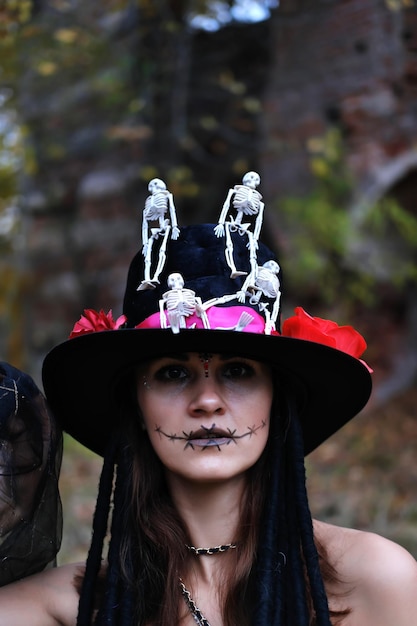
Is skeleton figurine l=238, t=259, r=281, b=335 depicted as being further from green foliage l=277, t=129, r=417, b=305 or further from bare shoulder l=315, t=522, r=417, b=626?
green foliage l=277, t=129, r=417, b=305

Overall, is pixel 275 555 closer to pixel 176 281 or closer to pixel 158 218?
pixel 176 281

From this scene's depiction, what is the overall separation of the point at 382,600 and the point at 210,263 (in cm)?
106

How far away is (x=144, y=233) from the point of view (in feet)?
8.18

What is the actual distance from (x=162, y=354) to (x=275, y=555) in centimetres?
65

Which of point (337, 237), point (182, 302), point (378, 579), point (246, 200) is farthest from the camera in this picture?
point (337, 237)

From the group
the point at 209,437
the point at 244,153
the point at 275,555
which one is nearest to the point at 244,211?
the point at 209,437

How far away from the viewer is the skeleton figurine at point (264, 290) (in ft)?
7.79

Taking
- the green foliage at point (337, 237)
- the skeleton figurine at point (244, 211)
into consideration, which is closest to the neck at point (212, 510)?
the skeleton figurine at point (244, 211)

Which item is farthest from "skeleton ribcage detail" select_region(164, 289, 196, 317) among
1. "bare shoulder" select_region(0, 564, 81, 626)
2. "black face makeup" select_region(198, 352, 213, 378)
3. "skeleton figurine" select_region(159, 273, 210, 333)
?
"bare shoulder" select_region(0, 564, 81, 626)

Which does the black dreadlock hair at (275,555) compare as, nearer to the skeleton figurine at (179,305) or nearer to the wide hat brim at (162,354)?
the wide hat brim at (162,354)

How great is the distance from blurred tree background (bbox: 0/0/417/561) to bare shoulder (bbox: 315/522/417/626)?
3.31 m

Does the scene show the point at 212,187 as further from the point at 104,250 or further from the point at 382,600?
the point at 382,600

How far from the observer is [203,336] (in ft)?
7.51

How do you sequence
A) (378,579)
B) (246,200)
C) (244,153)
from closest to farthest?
1. (378,579)
2. (246,200)
3. (244,153)
